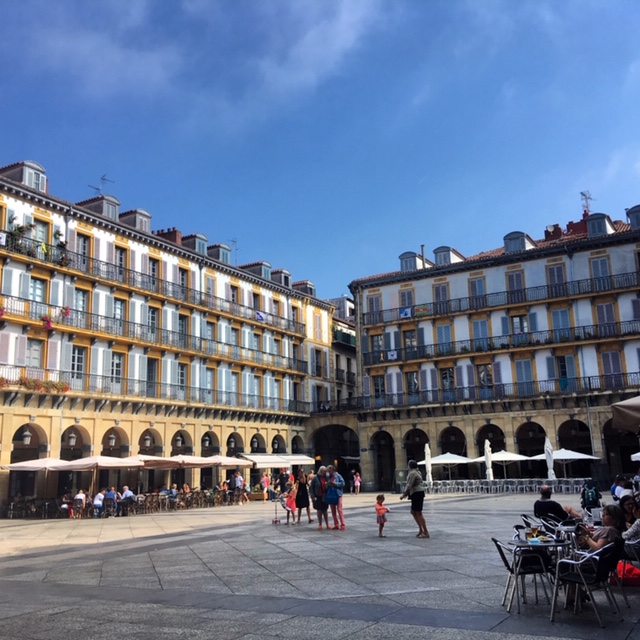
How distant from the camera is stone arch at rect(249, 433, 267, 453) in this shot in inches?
1779

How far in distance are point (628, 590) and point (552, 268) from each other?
35.2 m

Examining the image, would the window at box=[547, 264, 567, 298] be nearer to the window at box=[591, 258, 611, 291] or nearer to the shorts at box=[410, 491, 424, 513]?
the window at box=[591, 258, 611, 291]

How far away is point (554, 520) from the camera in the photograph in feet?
35.1

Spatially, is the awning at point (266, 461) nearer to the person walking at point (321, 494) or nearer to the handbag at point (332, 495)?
the person walking at point (321, 494)

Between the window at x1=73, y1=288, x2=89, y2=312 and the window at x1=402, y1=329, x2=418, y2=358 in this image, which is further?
the window at x1=402, y1=329, x2=418, y2=358

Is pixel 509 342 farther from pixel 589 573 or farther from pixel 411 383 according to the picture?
pixel 589 573

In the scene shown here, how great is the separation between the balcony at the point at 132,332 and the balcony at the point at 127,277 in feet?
6.51

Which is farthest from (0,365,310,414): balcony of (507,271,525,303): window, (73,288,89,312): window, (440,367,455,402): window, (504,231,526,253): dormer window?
(504,231,526,253): dormer window

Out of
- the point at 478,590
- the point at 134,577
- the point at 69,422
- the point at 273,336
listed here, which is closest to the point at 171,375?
the point at 69,422

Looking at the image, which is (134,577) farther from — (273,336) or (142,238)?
(273,336)

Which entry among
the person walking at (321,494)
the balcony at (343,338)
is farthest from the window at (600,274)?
the person walking at (321,494)

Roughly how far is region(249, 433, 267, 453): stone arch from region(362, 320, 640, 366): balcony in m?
8.54

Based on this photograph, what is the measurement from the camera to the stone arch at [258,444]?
45188 mm

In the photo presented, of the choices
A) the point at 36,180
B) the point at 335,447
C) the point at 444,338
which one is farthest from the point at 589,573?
the point at 335,447
